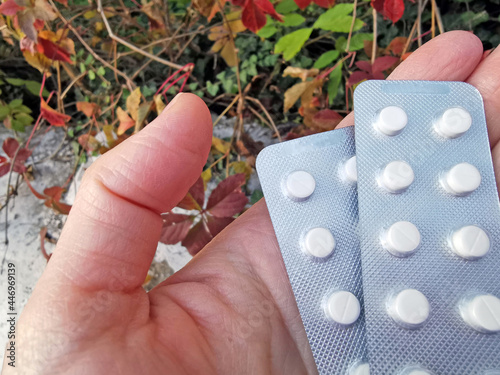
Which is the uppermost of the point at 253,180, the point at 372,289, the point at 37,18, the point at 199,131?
the point at 37,18

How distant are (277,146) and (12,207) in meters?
0.96

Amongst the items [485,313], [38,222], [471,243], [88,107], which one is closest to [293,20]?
[88,107]

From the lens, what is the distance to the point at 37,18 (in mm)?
890

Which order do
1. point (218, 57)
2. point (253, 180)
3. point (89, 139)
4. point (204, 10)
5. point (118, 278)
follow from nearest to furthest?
point (118, 278), point (204, 10), point (89, 139), point (253, 180), point (218, 57)

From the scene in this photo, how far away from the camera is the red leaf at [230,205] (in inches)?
33.1

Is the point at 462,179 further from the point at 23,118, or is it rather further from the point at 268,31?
the point at 23,118

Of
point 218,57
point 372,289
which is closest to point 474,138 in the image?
point 372,289

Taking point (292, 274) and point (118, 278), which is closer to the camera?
point (118, 278)

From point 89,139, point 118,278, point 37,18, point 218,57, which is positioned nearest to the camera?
point 118,278

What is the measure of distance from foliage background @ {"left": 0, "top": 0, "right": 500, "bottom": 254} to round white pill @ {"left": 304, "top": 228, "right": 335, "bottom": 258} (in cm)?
18

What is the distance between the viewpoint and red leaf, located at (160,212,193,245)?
840mm

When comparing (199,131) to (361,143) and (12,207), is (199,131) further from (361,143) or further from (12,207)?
(12,207)

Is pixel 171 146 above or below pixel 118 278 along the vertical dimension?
above

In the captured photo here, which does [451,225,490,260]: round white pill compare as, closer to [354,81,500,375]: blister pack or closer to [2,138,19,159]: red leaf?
[354,81,500,375]: blister pack
